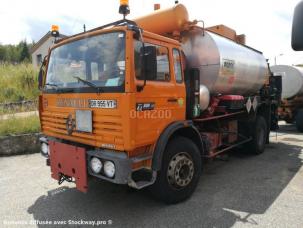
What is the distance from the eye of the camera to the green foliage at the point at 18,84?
12305 mm

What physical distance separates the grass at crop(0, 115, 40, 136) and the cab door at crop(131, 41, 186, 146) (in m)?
5.15

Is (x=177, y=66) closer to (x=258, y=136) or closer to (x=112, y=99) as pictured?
(x=112, y=99)

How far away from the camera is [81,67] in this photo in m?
3.67

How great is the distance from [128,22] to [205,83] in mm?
2057

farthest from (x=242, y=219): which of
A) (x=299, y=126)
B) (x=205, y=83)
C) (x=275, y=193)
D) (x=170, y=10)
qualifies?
(x=299, y=126)

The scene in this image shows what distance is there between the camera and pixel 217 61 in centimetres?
475

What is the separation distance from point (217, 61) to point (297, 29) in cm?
252

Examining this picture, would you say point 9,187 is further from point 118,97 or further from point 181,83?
point 181,83

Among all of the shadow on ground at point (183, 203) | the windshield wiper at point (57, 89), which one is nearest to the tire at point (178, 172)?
the shadow on ground at point (183, 203)

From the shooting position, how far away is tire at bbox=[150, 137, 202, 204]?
3.75 m

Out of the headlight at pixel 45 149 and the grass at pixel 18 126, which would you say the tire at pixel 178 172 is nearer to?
the headlight at pixel 45 149

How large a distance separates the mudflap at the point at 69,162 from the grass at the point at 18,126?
4091mm

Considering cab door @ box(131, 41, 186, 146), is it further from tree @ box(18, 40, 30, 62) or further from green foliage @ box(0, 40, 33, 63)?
tree @ box(18, 40, 30, 62)

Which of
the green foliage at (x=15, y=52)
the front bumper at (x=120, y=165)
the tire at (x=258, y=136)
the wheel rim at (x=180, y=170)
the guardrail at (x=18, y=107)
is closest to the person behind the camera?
the front bumper at (x=120, y=165)
